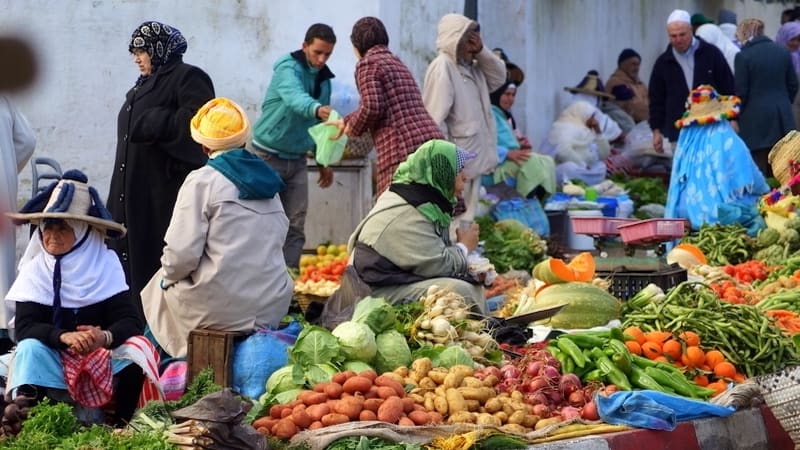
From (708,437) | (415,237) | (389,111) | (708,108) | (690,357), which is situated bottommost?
(708,437)

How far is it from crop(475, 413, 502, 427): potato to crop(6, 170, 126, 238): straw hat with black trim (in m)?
1.96

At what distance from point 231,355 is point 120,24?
18.4 feet

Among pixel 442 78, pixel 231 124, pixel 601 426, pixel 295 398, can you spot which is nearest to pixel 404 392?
pixel 295 398

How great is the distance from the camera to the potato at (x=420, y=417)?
251 inches

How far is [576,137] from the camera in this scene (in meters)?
A: 16.2

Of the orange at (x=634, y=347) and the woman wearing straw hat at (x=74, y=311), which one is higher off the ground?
the woman wearing straw hat at (x=74, y=311)

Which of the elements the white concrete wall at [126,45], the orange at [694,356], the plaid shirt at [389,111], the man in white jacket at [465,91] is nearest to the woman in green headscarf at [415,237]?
the orange at [694,356]

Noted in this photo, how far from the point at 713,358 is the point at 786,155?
3.43m

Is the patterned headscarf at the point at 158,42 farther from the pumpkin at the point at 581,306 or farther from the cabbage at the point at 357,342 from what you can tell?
the cabbage at the point at 357,342

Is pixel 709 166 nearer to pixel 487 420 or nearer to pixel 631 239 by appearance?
pixel 631 239

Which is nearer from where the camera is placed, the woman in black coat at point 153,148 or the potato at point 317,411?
the potato at point 317,411

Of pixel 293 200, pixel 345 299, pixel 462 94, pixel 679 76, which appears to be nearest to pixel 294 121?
pixel 293 200

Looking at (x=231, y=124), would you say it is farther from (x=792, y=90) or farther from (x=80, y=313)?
(x=792, y=90)

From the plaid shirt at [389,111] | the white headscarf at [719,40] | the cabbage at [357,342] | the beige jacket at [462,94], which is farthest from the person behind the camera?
the white headscarf at [719,40]
